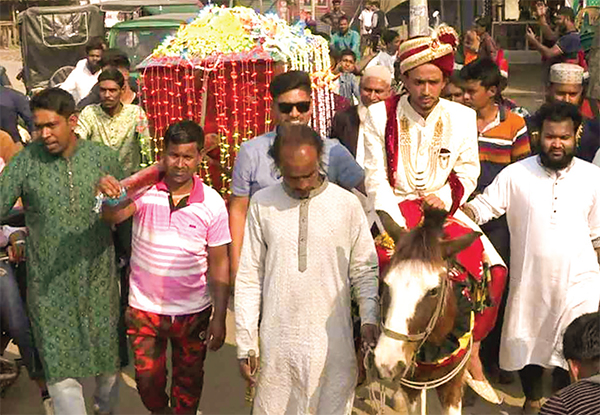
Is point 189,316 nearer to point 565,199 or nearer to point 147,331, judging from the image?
point 147,331

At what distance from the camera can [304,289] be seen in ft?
11.3

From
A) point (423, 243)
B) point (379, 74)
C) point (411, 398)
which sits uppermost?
point (379, 74)

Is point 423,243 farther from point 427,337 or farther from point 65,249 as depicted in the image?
point 65,249

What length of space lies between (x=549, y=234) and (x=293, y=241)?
6.17 ft

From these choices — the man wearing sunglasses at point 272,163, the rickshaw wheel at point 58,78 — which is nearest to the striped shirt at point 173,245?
the man wearing sunglasses at point 272,163

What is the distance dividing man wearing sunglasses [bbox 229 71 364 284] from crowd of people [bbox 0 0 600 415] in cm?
1

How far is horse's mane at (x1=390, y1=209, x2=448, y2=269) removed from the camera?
10.9 feet

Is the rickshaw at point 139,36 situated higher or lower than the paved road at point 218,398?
higher

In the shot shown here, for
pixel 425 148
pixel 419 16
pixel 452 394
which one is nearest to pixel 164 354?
pixel 452 394

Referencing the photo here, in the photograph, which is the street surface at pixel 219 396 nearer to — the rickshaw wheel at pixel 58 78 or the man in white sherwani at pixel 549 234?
the man in white sherwani at pixel 549 234

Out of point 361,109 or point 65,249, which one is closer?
point 65,249

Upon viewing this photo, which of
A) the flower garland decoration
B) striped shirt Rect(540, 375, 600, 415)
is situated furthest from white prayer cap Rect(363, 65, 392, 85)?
striped shirt Rect(540, 375, 600, 415)

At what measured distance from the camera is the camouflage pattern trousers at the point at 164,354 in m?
4.17

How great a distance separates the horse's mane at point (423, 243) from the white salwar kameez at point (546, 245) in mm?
1277
